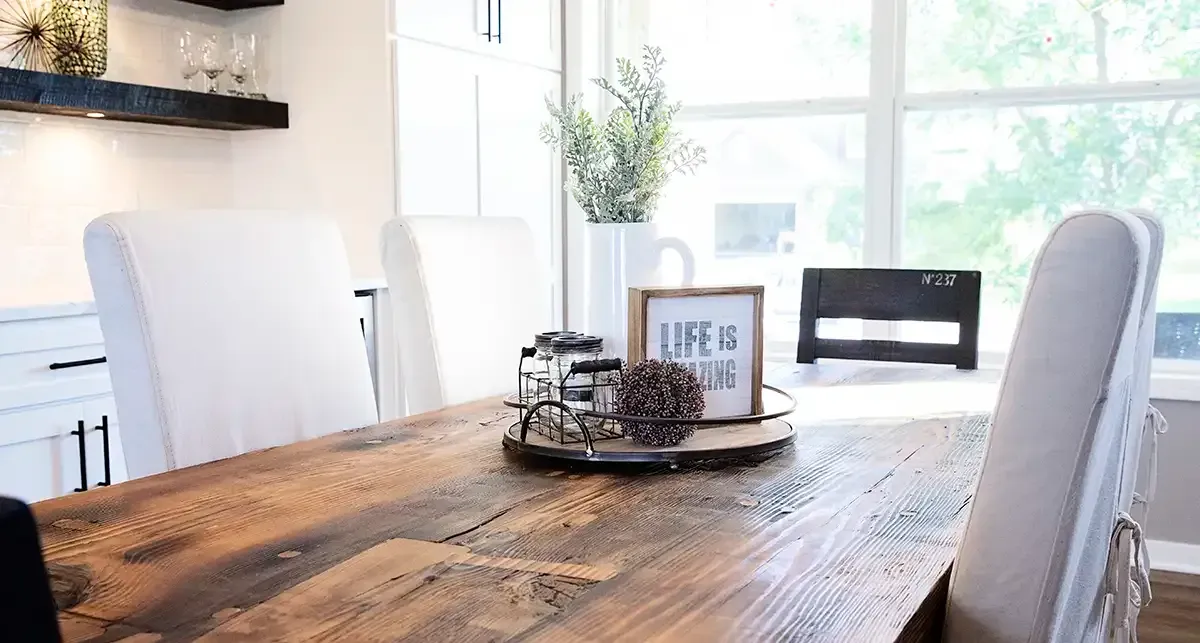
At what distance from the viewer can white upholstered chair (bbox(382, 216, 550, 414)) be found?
1.97 metres

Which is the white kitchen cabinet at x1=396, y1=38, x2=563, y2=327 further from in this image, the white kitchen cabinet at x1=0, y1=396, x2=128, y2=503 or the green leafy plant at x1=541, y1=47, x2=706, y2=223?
the green leafy plant at x1=541, y1=47, x2=706, y2=223

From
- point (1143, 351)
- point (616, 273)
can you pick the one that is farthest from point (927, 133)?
point (1143, 351)

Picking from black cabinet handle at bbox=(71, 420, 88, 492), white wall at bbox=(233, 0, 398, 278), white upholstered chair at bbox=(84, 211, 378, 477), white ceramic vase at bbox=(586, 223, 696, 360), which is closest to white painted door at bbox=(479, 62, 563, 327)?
white wall at bbox=(233, 0, 398, 278)

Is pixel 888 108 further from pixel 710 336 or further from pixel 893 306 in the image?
pixel 710 336

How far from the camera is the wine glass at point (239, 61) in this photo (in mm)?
3195

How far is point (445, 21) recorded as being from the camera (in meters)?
3.35

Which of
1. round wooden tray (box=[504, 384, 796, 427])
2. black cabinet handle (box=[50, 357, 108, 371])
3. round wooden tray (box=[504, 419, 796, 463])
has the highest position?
round wooden tray (box=[504, 384, 796, 427])

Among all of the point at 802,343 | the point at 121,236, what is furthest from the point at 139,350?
the point at 802,343

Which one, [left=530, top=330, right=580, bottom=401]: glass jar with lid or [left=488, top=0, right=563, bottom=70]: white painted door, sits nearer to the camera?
[left=530, top=330, right=580, bottom=401]: glass jar with lid

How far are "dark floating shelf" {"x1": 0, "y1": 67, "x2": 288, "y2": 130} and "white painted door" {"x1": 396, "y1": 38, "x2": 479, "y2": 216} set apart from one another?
1.34ft

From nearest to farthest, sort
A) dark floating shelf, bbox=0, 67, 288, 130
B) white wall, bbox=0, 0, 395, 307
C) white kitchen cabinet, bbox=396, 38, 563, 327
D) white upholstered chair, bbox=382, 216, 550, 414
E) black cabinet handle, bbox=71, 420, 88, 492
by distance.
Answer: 1. white upholstered chair, bbox=382, 216, 550, 414
2. black cabinet handle, bbox=71, 420, 88, 492
3. dark floating shelf, bbox=0, 67, 288, 130
4. white wall, bbox=0, 0, 395, 307
5. white kitchen cabinet, bbox=396, 38, 563, 327

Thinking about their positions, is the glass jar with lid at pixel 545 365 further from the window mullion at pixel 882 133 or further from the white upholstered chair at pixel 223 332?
the window mullion at pixel 882 133

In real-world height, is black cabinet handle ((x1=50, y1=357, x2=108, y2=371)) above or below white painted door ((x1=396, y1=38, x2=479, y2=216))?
below

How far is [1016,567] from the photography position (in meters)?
0.82
